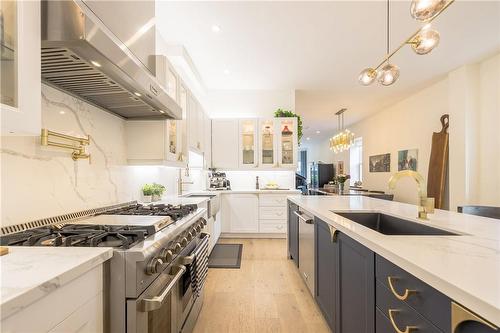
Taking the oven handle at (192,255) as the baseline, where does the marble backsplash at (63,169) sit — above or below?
above

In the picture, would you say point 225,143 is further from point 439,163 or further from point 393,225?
point 439,163

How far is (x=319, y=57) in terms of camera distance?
3.68 metres

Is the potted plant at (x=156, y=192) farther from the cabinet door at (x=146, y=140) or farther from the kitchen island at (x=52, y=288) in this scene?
the kitchen island at (x=52, y=288)

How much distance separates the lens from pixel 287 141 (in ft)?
16.0

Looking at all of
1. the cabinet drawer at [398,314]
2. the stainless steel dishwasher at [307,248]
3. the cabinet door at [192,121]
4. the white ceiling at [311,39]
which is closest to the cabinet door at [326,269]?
the stainless steel dishwasher at [307,248]

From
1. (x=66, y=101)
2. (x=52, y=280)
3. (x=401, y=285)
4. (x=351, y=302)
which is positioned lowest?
(x=351, y=302)

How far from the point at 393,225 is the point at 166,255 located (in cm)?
164

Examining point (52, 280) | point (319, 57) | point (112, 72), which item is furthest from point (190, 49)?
point (52, 280)

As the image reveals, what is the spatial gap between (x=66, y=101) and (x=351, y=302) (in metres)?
2.10

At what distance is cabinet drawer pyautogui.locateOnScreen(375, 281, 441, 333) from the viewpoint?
2.61 ft

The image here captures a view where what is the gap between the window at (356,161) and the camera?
8.39 meters

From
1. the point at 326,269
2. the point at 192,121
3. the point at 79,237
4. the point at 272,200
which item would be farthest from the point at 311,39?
the point at 79,237

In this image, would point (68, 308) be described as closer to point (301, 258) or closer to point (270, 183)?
point (301, 258)

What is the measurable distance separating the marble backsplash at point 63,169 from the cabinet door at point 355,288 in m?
1.71
